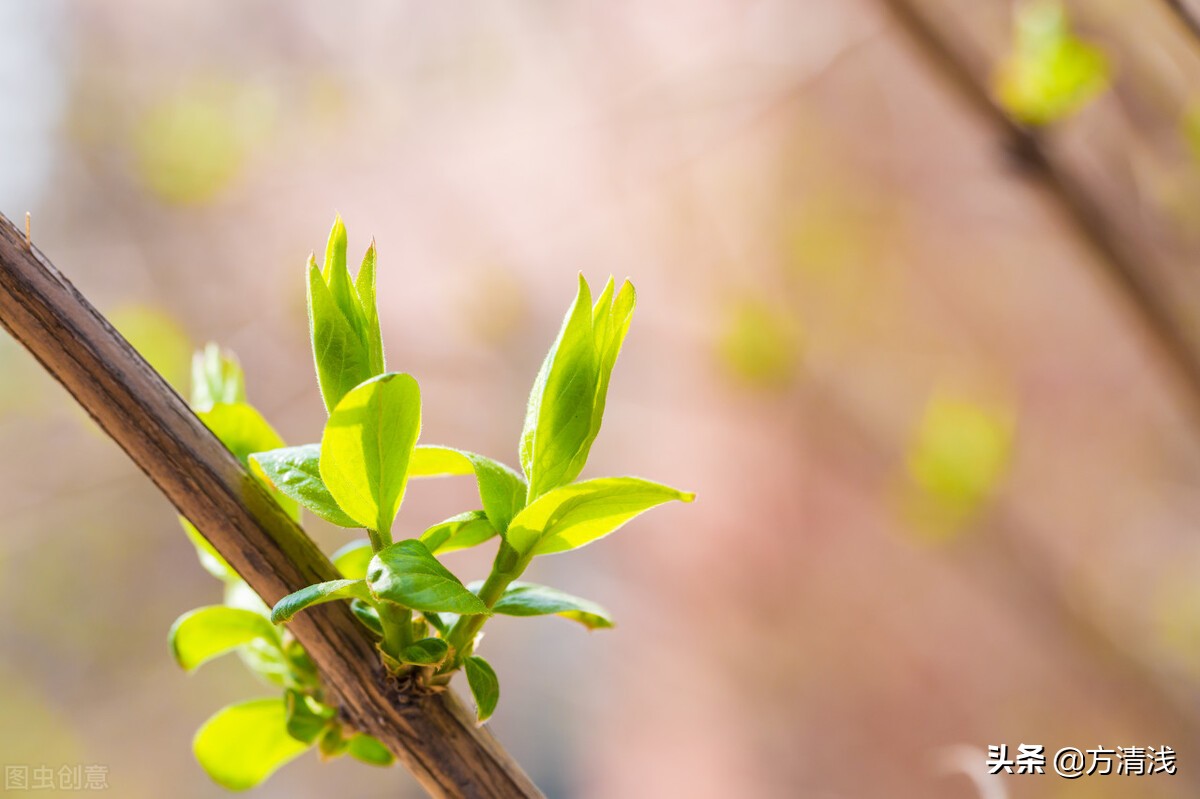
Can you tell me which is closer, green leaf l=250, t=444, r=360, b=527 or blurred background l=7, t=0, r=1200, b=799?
green leaf l=250, t=444, r=360, b=527

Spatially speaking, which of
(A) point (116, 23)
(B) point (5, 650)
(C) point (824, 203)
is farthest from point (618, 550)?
(A) point (116, 23)

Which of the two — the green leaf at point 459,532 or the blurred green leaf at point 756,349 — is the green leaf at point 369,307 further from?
the blurred green leaf at point 756,349

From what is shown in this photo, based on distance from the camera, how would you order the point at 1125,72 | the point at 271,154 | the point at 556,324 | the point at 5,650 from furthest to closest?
the point at 556,324 → the point at 271,154 → the point at 5,650 → the point at 1125,72

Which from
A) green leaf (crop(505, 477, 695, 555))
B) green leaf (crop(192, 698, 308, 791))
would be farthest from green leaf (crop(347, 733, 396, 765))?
green leaf (crop(505, 477, 695, 555))

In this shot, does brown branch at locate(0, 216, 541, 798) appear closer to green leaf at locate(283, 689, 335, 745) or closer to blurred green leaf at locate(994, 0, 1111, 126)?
green leaf at locate(283, 689, 335, 745)

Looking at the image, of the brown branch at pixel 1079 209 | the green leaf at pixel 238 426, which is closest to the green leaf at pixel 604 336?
the green leaf at pixel 238 426

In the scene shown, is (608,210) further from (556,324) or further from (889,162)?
(889,162)

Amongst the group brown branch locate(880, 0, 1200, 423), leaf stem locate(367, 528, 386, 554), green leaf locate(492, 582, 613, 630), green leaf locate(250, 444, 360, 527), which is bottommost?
green leaf locate(492, 582, 613, 630)
